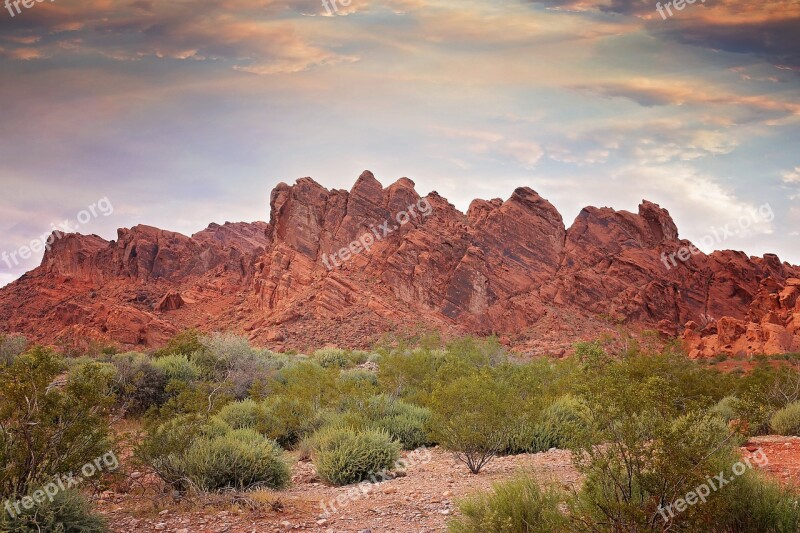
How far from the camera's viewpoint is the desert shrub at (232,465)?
9.91m

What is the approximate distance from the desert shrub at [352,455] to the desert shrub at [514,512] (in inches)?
191

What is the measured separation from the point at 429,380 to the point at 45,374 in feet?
49.1

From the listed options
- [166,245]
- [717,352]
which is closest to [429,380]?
[717,352]

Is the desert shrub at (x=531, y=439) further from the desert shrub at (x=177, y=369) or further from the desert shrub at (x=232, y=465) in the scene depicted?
the desert shrub at (x=177, y=369)

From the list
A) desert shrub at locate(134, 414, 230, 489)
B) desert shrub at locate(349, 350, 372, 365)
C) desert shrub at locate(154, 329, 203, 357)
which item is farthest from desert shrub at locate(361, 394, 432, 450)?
desert shrub at locate(349, 350, 372, 365)

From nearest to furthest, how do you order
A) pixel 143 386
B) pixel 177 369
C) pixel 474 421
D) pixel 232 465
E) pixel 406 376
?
pixel 232 465 → pixel 474 421 → pixel 143 386 → pixel 177 369 → pixel 406 376

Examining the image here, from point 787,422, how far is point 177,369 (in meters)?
19.4

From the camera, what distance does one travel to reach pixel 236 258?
87.6m

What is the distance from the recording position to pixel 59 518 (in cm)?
718

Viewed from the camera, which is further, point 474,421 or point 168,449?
point 474,421

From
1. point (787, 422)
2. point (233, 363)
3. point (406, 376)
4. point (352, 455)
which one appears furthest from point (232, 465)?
point (233, 363)

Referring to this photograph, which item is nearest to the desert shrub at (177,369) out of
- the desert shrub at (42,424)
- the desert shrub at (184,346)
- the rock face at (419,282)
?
the desert shrub at (184,346)

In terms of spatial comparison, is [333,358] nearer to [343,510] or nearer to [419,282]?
[343,510]

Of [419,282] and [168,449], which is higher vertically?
[168,449]
